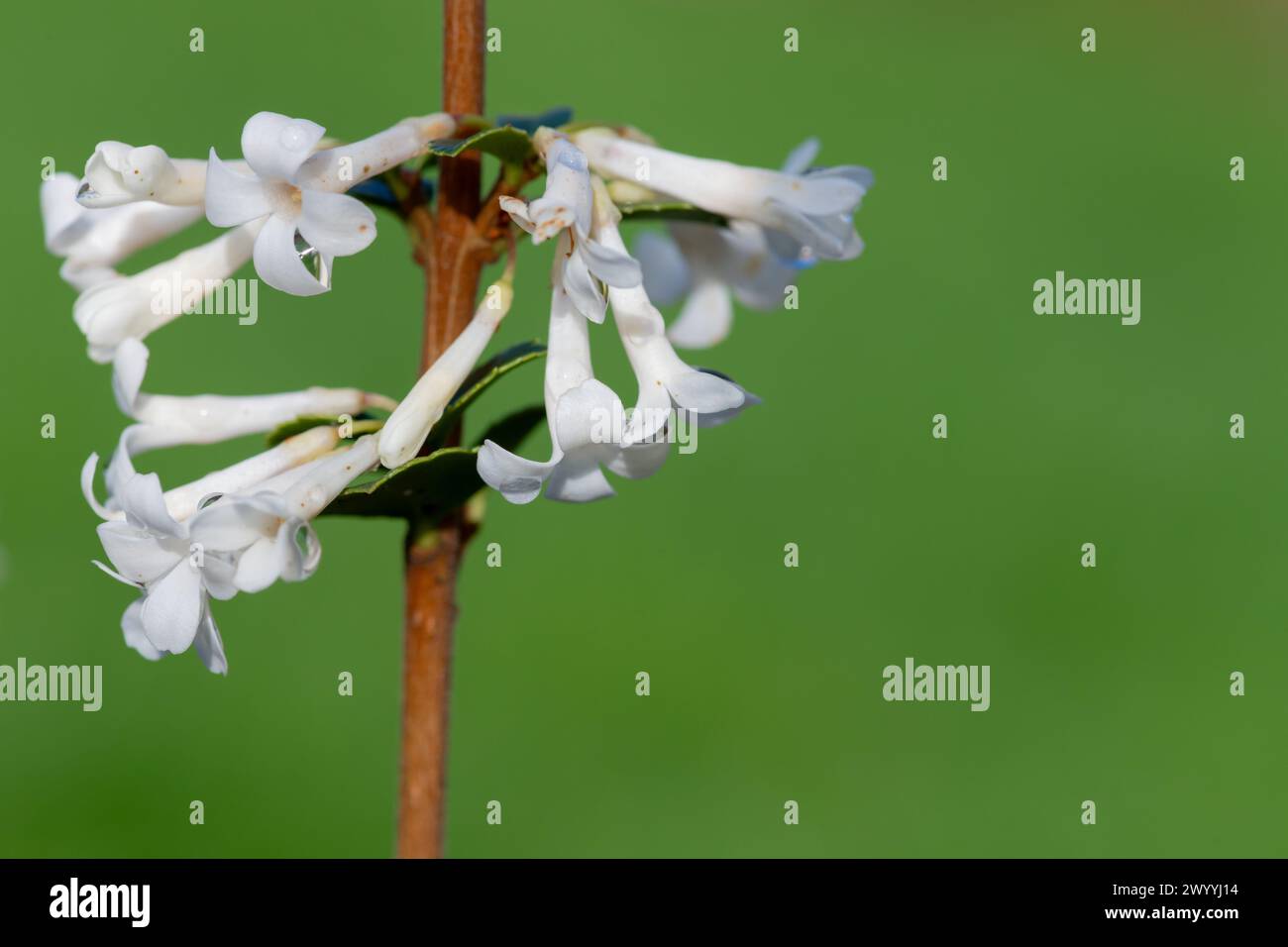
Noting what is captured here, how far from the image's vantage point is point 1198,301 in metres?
6.82

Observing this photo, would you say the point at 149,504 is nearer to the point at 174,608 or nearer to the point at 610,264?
the point at 174,608

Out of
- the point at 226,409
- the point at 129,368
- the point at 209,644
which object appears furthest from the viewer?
the point at 226,409

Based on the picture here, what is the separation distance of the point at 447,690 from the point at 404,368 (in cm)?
404

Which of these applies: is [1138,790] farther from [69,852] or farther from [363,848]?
[69,852]

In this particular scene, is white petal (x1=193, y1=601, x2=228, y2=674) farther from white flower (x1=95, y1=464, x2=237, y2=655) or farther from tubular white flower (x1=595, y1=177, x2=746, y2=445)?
tubular white flower (x1=595, y1=177, x2=746, y2=445)

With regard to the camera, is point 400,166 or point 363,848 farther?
point 363,848

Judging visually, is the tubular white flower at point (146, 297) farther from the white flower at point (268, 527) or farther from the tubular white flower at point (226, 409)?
the white flower at point (268, 527)

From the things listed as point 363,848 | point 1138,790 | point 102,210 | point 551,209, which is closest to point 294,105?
point 363,848

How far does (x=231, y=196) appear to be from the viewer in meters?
1.39

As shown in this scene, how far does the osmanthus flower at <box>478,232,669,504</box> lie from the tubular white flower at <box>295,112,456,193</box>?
0.53 ft

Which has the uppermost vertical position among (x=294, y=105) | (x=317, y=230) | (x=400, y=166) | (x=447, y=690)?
(x=294, y=105)

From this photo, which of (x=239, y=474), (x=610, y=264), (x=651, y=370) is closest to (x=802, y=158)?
(x=651, y=370)

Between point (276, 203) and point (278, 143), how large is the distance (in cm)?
7

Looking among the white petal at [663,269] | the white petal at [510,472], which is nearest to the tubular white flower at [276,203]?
the white petal at [510,472]
